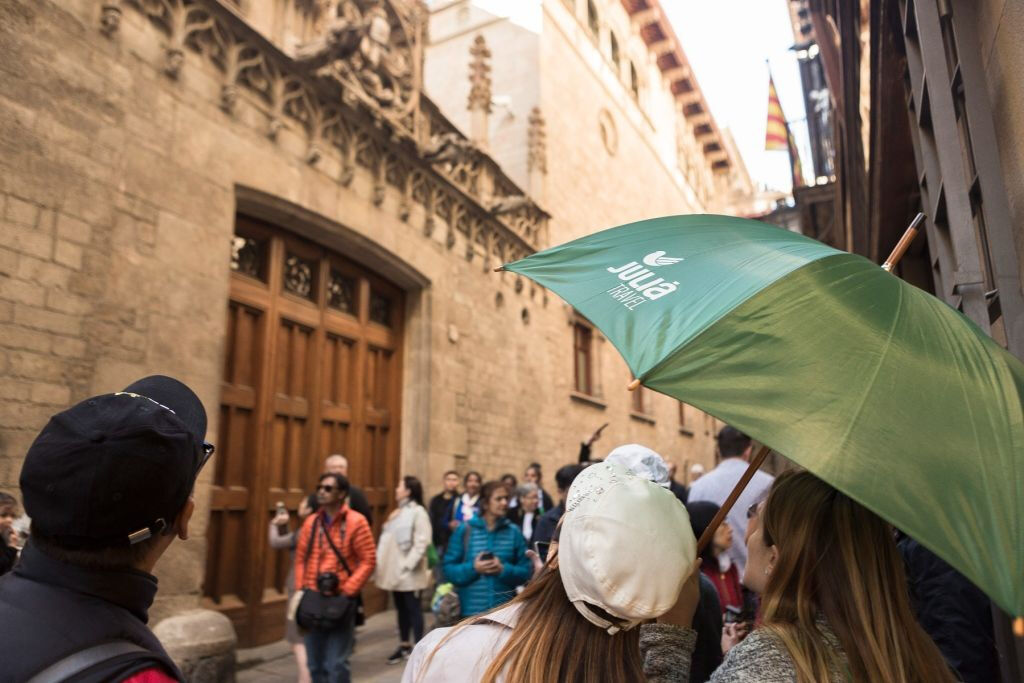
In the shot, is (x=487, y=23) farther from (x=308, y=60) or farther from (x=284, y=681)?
(x=284, y=681)

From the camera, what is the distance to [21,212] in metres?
4.62

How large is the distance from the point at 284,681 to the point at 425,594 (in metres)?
3.43

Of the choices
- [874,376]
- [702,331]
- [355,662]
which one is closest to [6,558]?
[702,331]

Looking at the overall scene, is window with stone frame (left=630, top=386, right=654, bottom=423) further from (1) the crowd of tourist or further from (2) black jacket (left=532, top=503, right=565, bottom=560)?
(1) the crowd of tourist

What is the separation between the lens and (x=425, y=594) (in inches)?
345

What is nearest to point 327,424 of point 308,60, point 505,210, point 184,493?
point 308,60

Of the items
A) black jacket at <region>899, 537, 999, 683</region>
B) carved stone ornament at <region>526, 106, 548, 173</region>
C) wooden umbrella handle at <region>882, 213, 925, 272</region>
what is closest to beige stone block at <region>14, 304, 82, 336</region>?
wooden umbrella handle at <region>882, 213, 925, 272</region>

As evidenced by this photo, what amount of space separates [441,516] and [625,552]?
6.94 metres

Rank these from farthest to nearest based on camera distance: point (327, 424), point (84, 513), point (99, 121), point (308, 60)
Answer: point (327, 424) → point (308, 60) → point (99, 121) → point (84, 513)

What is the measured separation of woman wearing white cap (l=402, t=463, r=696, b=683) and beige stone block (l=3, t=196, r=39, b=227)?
15.3 ft

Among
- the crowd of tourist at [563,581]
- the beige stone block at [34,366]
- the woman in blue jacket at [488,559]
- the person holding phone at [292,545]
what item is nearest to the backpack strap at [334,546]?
the person holding phone at [292,545]

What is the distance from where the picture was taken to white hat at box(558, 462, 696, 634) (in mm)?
1114

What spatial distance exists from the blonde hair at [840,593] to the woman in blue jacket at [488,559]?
3289 millimetres

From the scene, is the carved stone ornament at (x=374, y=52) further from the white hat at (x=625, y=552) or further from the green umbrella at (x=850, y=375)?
the white hat at (x=625, y=552)
